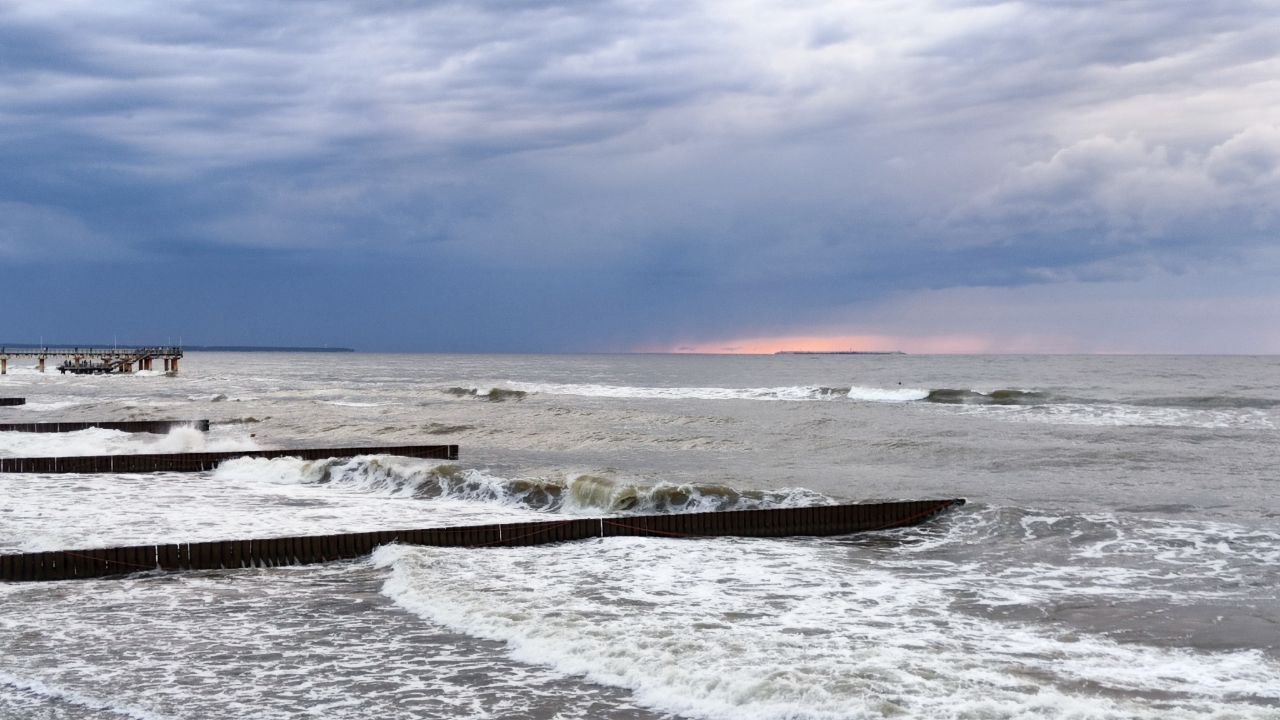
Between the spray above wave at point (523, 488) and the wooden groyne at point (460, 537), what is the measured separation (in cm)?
222

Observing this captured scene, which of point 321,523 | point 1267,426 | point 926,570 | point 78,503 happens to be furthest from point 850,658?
point 1267,426

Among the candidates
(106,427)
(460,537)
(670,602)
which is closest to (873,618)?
(670,602)

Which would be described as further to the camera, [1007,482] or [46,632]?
[1007,482]

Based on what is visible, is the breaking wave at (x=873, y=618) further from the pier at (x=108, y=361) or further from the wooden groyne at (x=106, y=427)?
the pier at (x=108, y=361)

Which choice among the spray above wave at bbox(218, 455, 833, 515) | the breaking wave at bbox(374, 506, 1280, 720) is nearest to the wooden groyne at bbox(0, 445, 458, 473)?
the spray above wave at bbox(218, 455, 833, 515)

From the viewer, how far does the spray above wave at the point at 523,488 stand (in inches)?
708

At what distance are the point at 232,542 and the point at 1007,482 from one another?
53.3ft

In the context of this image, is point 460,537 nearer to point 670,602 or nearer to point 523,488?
point 670,602

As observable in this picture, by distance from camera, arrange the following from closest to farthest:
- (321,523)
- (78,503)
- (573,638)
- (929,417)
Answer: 1. (573,638)
2. (321,523)
3. (78,503)
4. (929,417)

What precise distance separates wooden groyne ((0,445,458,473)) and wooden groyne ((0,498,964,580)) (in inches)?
472

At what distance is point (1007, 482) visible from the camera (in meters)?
21.5

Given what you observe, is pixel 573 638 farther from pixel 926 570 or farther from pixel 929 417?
pixel 929 417

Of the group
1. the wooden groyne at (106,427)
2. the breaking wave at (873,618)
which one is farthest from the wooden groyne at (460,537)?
the wooden groyne at (106,427)

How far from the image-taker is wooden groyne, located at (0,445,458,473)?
859 inches
